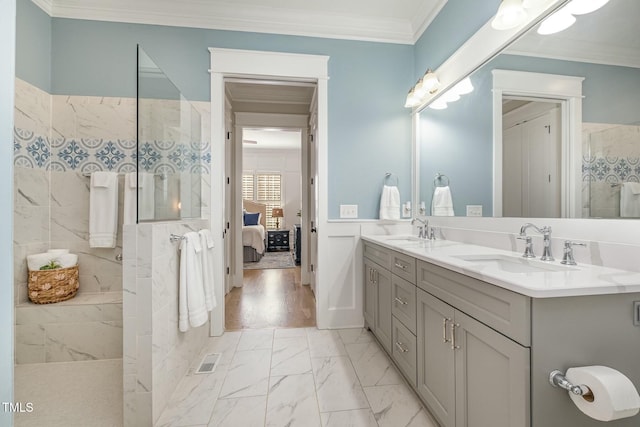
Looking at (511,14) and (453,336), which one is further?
(511,14)

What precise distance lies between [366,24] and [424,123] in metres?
1.07

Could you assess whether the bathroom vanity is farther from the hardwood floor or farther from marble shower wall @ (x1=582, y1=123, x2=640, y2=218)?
the hardwood floor

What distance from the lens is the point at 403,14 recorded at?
2.56 m

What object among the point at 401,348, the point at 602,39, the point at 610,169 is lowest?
the point at 401,348

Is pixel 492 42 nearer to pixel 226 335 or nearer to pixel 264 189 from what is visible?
pixel 226 335

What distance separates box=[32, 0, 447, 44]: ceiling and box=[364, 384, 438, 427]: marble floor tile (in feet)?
9.31

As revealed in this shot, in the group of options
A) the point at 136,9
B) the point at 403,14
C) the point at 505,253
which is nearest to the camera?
the point at 505,253

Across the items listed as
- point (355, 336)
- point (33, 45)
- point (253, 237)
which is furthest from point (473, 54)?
point (253, 237)

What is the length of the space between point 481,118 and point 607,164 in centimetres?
84

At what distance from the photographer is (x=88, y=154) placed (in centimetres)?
239

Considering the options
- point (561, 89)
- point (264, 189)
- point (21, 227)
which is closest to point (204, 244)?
point (21, 227)

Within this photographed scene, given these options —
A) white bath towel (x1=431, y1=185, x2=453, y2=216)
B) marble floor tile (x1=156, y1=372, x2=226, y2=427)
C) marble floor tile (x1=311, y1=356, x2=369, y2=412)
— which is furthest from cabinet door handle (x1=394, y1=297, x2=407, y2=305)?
marble floor tile (x1=156, y1=372, x2=226, y2=427)

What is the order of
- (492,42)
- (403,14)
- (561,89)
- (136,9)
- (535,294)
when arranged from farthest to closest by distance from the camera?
(403,14) → (136,9) → (492,42) → (561,89) → (535,294)

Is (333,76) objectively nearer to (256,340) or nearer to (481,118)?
(481,118)
